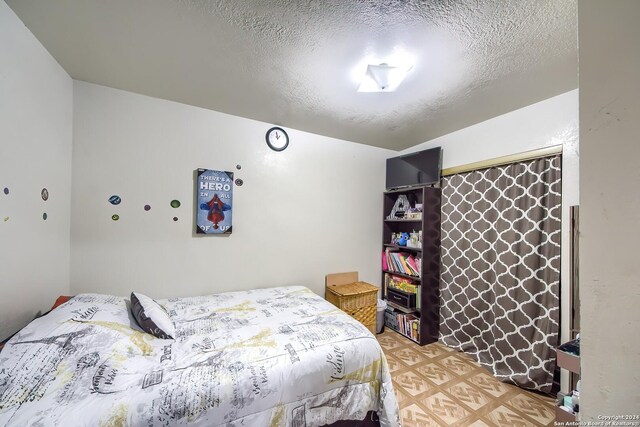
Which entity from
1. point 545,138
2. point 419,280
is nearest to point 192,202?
point 419,280

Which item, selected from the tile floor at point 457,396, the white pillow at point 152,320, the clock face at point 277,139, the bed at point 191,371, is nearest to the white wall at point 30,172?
the bed at point 191,371

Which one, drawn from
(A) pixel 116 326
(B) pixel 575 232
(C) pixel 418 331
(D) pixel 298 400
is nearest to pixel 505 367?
(C) pixel 418 331

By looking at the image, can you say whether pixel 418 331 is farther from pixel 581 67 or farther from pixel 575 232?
pixel 581 67

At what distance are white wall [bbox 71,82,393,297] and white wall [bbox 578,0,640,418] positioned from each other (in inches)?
93.9

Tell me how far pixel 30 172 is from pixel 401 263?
336 cm

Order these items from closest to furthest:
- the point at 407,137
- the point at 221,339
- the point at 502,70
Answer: the point at 221,339 → the point at 502,70 → the point at 407,137

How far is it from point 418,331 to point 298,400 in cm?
190

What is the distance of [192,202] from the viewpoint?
88.6 inches

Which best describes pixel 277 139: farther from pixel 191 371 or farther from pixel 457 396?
pixel 457 396

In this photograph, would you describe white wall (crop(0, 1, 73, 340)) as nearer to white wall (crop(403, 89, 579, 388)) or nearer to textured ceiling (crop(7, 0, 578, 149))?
textured ceiling (crop(7, 0, 578, 149))

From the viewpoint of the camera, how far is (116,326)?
1.28 meters

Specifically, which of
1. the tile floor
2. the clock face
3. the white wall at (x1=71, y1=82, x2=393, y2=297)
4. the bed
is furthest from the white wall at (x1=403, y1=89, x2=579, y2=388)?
the clock face

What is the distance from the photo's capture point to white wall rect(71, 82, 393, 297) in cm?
191

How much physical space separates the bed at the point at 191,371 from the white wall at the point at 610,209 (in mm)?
1122
